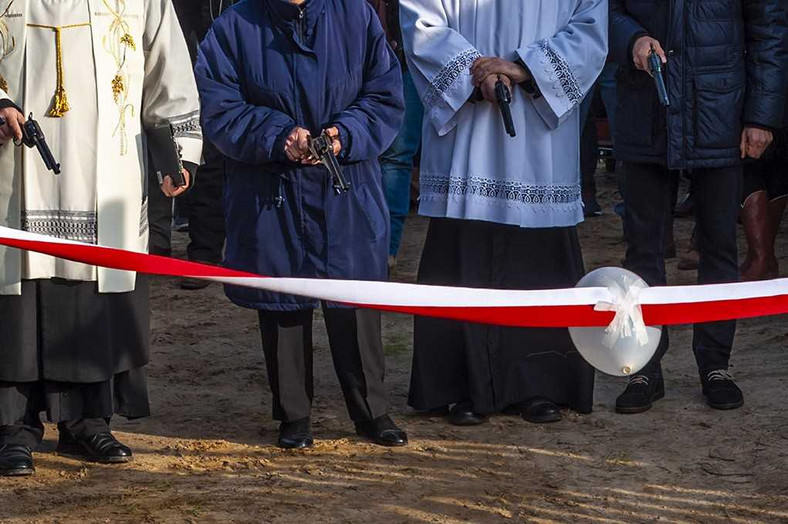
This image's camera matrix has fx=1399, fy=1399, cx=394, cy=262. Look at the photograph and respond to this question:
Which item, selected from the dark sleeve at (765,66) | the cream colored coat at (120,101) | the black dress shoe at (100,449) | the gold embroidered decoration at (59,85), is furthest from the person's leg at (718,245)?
the gold embroidered decoration at (59,85)

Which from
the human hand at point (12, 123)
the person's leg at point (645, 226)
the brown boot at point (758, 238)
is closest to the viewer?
the human hand at point (12, 123)

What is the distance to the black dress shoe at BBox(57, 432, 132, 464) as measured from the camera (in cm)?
498

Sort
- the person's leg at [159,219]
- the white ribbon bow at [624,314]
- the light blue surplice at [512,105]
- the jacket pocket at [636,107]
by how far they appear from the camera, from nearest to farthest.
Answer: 1. the white ribbon bow at [624,314]
2. the light blue surplice at [512,105]
3. the jacket pocket at [636,107]
4. the person's leg at [159,219]

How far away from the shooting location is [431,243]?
5441mm

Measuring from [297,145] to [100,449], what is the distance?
1.30 meters

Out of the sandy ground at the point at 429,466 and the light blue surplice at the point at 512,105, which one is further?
the light blue surplice at the point at 512,105

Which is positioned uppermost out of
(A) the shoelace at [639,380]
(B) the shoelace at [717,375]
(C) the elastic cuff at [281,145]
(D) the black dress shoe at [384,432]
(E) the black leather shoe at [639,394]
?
(C) the elastic cuff at [281,145]

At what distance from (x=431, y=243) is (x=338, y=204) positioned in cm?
60

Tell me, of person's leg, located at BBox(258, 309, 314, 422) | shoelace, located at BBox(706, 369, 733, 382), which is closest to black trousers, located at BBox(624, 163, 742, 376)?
shoelace, located at BBox(706, 369, 733, 382)

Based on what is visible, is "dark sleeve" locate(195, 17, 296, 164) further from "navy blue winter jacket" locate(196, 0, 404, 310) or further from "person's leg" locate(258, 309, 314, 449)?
"person's leg" locate(258, 309, 314, 449)

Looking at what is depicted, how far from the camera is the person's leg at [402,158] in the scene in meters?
7.82

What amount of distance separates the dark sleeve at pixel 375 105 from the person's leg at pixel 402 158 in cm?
266

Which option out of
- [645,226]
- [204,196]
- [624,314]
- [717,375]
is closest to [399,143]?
[204,196]

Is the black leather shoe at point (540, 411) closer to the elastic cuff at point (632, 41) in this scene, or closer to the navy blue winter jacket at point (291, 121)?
the navy blue winter jacket at point (291, 121)
